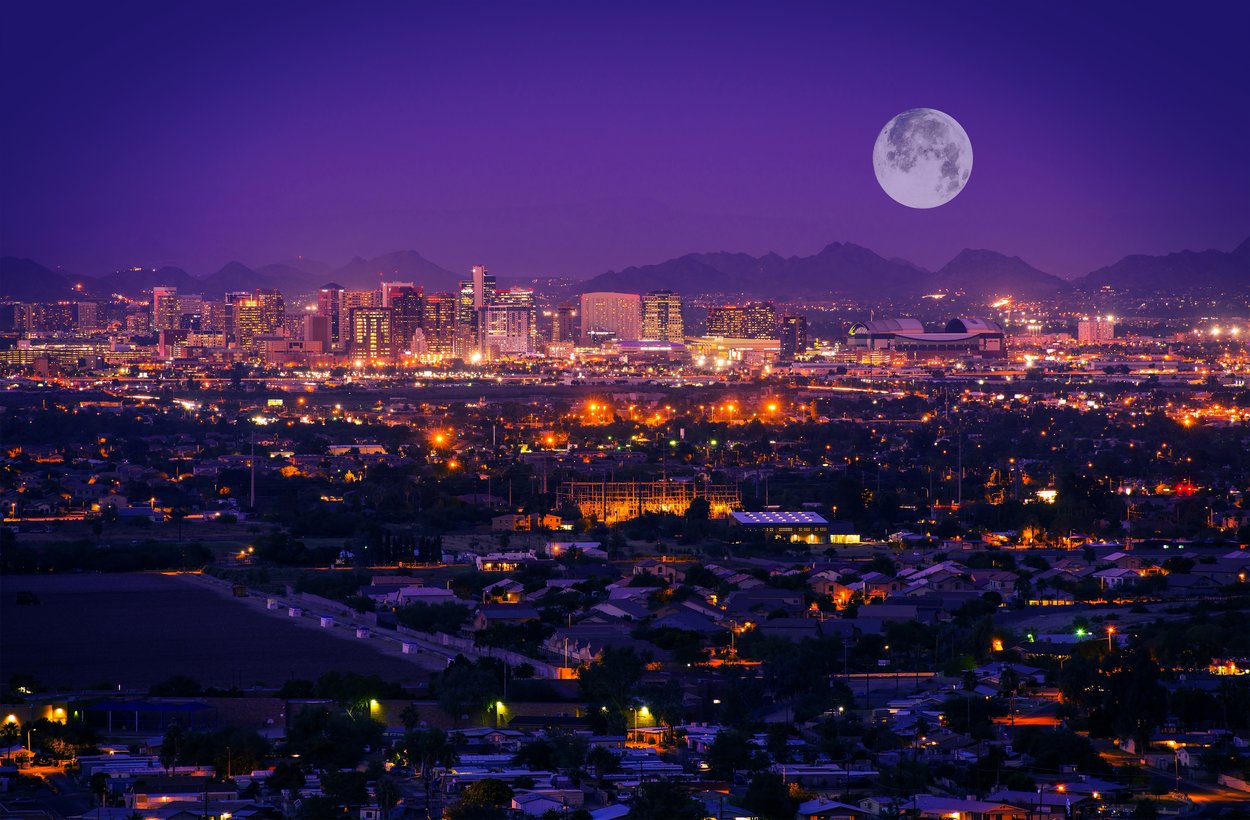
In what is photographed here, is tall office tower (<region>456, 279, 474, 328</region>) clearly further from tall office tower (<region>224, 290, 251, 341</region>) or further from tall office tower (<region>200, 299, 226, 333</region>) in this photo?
tall office tower (<region>200, 299, 226, 333</region>)

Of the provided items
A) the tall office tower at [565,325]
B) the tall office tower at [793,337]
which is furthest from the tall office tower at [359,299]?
the tall office tower at [793,337]

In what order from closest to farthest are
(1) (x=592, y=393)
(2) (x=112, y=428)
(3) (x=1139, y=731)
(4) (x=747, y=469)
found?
(3) (x=1139, y=731)
(4) (x=747, y=469)
(2) (x=112, y=428)
(1) (x=592, y=393)

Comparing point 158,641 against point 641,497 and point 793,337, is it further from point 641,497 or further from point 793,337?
point 793,337

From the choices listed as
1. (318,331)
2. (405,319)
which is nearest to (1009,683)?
(405,319)

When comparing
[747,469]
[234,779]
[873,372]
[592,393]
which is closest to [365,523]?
[747,469]

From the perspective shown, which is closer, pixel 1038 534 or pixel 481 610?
pixel 481 610

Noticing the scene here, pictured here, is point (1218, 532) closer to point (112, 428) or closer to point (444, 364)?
point (112, 428)
